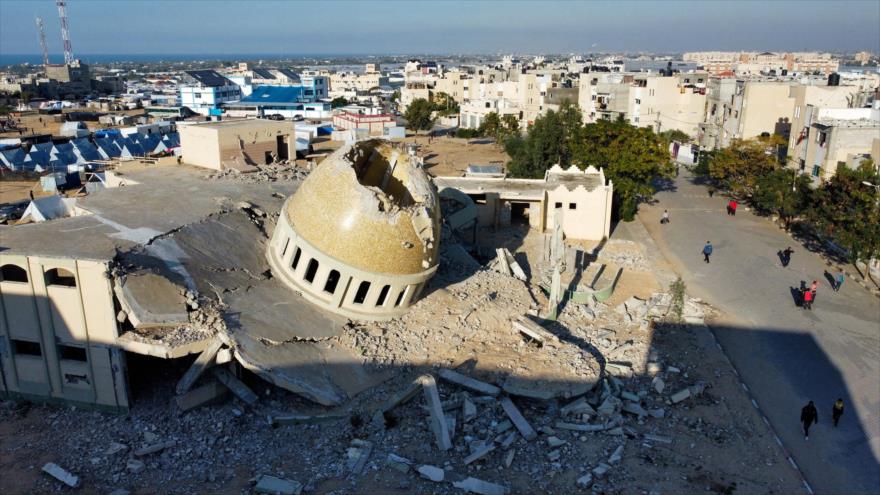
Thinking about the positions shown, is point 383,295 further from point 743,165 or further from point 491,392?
point 743,165

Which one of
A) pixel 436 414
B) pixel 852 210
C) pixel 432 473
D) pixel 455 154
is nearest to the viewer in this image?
pixel 432 473

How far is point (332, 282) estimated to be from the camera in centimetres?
1994

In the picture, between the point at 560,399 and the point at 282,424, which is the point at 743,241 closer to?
the point at 560,399

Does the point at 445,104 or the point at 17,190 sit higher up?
the point at 445,104

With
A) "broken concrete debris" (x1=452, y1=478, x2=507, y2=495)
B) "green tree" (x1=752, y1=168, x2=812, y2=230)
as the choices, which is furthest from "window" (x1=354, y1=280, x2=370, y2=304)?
"green tree" (x1=752, y1=168, x2=812, y2=230)

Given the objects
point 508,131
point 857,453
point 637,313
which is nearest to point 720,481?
point 857,453

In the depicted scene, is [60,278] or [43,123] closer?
[60,278]

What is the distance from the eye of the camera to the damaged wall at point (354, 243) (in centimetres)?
1827

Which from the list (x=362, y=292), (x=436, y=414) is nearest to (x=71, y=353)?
(x=362, y=292)

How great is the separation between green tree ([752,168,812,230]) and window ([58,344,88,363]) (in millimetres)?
32182

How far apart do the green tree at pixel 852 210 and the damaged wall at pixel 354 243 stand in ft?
60.3

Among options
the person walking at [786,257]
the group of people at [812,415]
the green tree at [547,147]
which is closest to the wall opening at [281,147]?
the green tree at [547,147]

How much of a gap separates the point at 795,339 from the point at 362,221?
15181 mm

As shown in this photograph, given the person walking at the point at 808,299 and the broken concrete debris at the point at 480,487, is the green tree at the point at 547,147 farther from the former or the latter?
the broken concrete debris at the point at 480,487
